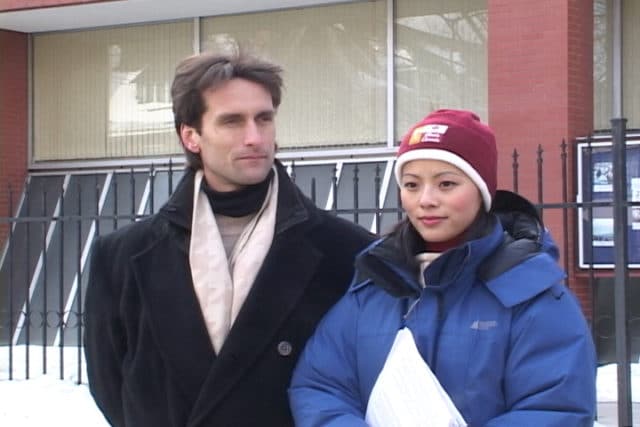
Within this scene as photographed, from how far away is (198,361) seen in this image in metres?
2.76

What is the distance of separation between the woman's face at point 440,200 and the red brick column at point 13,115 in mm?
10596

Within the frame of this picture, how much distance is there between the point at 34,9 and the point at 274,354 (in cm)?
961

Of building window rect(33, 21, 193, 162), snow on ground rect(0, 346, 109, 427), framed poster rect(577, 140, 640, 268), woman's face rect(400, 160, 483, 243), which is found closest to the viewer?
woman's face rect(400, 160, 483, 243)

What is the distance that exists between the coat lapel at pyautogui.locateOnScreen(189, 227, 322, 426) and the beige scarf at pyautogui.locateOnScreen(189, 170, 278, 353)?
0.03 m

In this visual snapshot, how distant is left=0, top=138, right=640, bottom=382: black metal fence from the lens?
855 cm

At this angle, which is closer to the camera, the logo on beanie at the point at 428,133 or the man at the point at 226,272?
the logo on beanie at the point at 428,133

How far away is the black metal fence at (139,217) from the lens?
855cm

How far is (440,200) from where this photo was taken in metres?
2.40

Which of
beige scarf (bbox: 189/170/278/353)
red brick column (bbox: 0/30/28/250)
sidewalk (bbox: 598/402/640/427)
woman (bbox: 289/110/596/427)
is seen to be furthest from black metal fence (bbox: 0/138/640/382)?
woman (bbox: 289/110/596/427)

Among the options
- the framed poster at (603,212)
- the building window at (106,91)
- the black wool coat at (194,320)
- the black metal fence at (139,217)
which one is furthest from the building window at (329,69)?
the black wool coat at (194,320)

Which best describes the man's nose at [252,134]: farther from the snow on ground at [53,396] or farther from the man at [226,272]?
the snow on ground at [53,396]

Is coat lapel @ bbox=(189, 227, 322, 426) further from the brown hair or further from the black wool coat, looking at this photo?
the brown hair

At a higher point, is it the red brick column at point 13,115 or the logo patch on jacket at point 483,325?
the red brick column at point 13,115

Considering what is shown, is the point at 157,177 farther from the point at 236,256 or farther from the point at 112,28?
the point at 236,256
